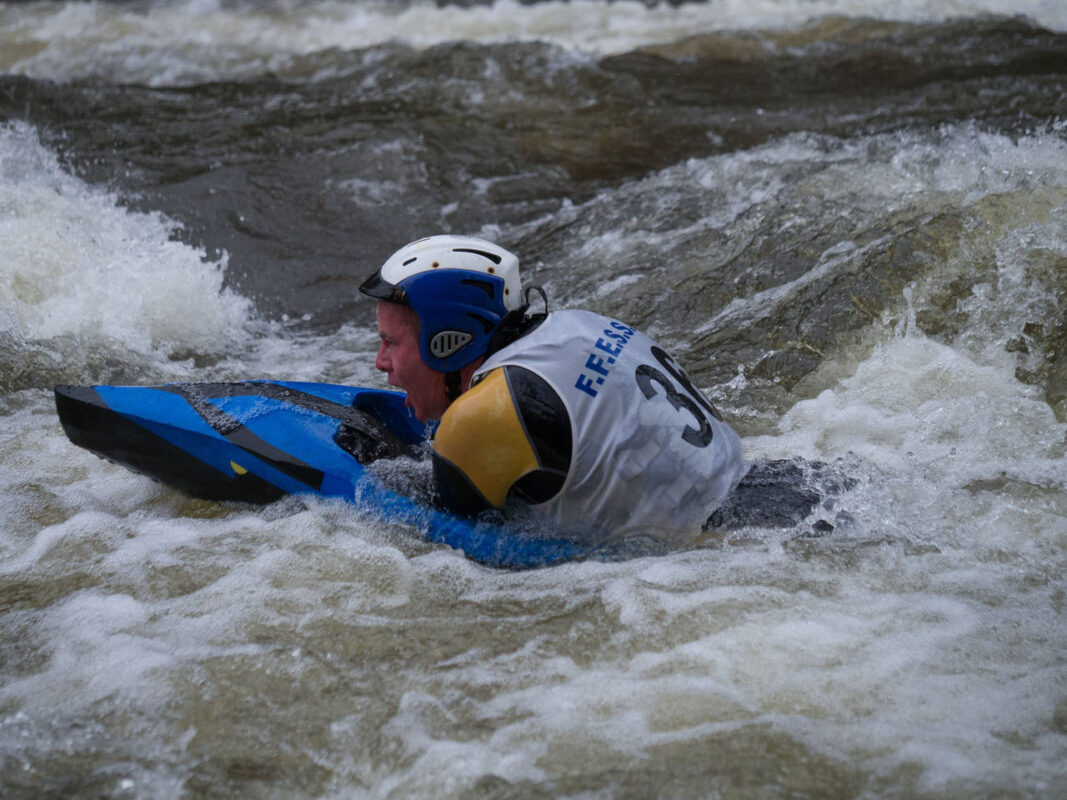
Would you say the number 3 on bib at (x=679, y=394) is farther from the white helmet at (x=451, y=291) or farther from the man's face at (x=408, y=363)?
the man's face at (x=408, y=363)

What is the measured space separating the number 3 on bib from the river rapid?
330 mm

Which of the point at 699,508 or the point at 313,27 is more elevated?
the point at 313,27

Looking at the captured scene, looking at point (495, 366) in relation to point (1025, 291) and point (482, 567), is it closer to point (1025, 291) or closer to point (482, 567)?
point (482, 567)

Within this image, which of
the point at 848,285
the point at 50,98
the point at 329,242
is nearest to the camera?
the point at 848,285

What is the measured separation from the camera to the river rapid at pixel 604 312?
8.04ft

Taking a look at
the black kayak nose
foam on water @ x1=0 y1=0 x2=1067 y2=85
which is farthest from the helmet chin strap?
foam on water @ x1=0 y1=0 x2=1067 y2=85

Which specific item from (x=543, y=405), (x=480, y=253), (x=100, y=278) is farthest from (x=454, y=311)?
(x=100, y=278)

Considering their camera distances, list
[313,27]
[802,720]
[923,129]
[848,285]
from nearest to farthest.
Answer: [802,720] → [848,285] → [923,129] → [313,27]

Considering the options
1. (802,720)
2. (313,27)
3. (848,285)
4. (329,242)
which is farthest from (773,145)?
(313,27)

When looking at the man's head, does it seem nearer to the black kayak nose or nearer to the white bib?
the white bib

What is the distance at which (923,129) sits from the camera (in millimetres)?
7348

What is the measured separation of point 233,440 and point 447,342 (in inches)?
34.1

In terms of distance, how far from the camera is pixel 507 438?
287cm

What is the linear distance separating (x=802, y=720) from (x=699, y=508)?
771 mm
